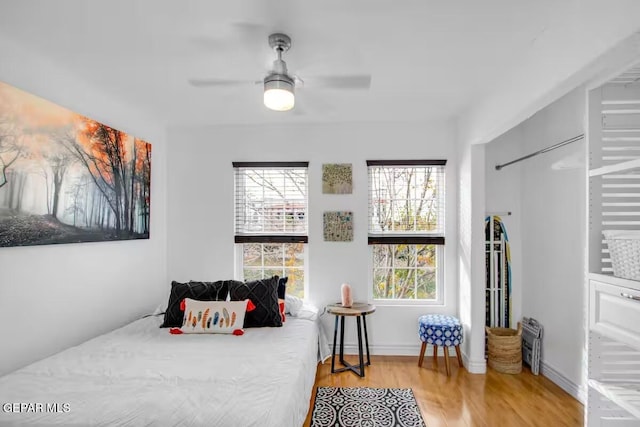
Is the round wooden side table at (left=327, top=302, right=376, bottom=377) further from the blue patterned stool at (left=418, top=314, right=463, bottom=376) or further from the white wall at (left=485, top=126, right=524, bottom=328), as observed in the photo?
the white wall at (left=485, top=126, right=524, bottom=328)

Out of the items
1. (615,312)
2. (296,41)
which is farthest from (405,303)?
(296,41)

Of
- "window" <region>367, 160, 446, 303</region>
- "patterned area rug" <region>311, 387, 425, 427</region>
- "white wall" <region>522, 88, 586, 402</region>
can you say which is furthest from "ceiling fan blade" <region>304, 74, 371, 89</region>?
"patterned area rug" <region>311, 387, 425, 427</region>

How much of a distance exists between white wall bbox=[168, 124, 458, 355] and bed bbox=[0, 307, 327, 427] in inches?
45.7

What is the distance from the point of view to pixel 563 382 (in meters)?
2.93

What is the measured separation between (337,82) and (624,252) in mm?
2009

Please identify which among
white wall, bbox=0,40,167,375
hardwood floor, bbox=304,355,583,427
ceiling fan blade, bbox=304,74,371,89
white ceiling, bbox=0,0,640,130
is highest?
white ceiling, bbox=0,0,640,130

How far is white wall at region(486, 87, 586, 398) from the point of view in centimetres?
279

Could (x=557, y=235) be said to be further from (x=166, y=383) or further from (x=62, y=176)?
(x=62, y=176)

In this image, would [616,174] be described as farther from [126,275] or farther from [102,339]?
[126,275]

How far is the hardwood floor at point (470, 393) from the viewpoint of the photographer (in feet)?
8.22

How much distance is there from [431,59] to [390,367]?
2772mm

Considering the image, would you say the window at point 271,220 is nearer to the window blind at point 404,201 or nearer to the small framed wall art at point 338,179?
the small framed wall art at point 338,179

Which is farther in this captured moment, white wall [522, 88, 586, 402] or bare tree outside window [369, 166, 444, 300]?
bare tree outside window [369, 166, 444, 300]

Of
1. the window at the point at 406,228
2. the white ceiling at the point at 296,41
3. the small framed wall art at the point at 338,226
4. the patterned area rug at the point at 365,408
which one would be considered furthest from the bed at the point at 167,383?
the white ceiling at the point at 296,41
